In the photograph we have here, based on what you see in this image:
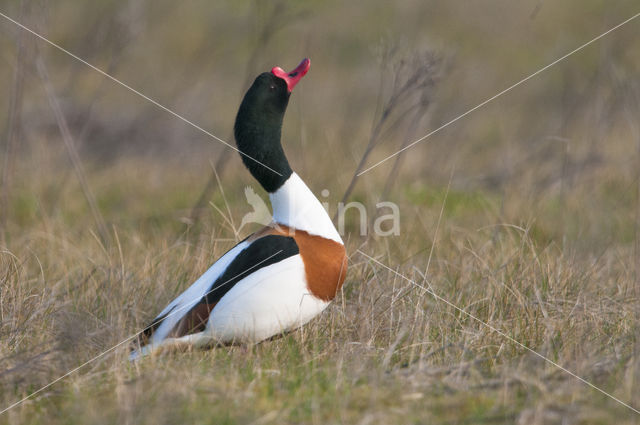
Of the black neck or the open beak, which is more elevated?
the open beak

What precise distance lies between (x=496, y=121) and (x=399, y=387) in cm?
997

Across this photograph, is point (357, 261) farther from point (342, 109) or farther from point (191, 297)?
point (342, 109)

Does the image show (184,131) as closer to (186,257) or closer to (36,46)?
(36,46)

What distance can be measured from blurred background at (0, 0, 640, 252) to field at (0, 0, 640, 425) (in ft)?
0.19

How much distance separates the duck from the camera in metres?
3.76

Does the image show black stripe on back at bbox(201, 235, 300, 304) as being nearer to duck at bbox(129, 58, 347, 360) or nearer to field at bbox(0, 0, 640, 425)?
duck at bbox(129, 58, 347, 360)

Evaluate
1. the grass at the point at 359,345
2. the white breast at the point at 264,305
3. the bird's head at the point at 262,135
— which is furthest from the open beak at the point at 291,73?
the grass at the point at 359,345

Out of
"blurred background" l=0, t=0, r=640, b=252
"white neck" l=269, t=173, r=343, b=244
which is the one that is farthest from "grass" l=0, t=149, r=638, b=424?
"blurred background" l=0, t=0, r=640, b=252

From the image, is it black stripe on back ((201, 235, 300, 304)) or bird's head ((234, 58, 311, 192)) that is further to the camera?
bird's head ((234, 58, 311, 192))

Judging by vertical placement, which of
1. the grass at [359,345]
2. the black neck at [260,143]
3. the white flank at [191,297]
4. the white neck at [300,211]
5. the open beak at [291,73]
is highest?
the open beak at [291,73]

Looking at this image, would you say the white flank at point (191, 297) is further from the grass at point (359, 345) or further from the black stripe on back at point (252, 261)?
the grass at point (359, 345)

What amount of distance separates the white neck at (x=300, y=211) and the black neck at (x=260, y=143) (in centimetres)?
5

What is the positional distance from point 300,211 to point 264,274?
1.47ft

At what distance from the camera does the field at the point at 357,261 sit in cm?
317
